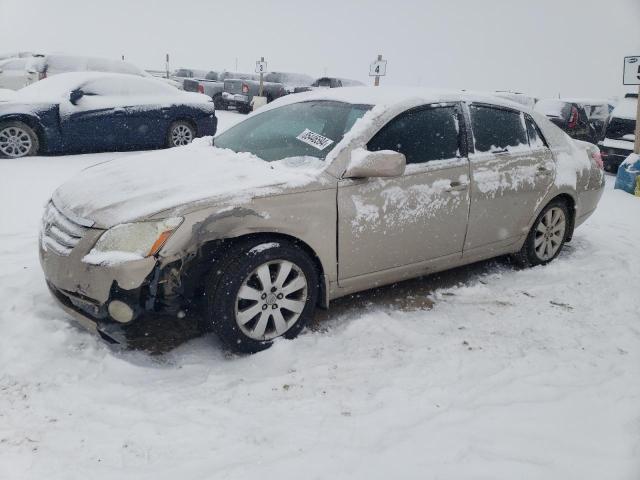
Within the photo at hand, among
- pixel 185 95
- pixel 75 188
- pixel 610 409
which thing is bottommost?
pixel 610 409

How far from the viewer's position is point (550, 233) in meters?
4.73

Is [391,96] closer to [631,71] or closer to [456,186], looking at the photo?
[456,186]

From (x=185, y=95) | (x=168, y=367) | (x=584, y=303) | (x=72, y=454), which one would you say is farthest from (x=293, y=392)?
(x=185, y=95)

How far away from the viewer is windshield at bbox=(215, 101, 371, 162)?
11.6 feet

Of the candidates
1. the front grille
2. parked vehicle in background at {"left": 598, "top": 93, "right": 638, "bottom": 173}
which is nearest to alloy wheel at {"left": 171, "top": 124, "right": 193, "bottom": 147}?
the front grille

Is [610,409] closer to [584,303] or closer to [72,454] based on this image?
[584,303]

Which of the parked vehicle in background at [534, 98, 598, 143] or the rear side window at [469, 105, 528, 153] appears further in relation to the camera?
the parked vehicle in background at [534, 98, 598, 143]

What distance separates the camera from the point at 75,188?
10.8ft

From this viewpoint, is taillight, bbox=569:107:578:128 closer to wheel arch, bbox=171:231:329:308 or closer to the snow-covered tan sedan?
the snow-covered tan sedan

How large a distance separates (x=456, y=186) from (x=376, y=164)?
34.0 inches

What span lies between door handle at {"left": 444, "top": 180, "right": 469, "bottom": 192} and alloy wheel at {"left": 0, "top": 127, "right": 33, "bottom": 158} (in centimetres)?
709

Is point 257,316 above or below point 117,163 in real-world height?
below

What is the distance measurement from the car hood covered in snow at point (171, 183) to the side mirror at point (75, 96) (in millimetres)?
5520

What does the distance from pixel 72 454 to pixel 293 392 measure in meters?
1.06
